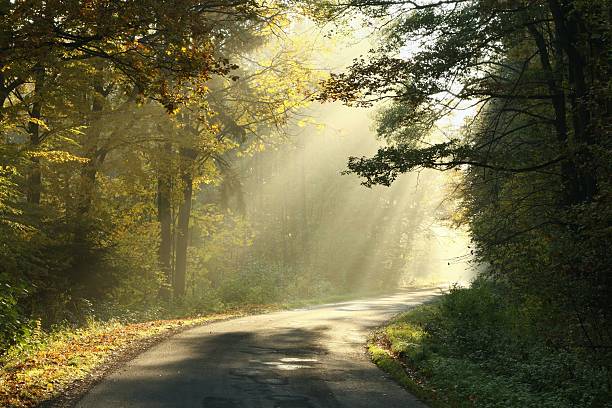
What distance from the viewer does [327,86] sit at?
15.2 meters

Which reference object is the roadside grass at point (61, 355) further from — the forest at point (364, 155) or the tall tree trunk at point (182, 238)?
the tall tree trunk at point (182, 238)

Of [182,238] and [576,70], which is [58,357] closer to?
[576,70]

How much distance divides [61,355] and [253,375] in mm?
4161

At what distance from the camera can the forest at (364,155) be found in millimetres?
10781

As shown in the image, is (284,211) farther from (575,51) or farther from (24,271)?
(575,51)

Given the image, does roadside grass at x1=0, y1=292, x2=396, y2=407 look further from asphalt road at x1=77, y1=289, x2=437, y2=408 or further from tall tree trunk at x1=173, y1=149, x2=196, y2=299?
tall tree trunk at x1=173, y1=149, x2=196, y2=299

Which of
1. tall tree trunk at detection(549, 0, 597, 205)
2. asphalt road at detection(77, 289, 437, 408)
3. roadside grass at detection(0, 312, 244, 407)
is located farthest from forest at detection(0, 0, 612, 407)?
asphalt road at detection(77, 289, 437, 408)

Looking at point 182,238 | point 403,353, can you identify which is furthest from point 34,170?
point 403,353

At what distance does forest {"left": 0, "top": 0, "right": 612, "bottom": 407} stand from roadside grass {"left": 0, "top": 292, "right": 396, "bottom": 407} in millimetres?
608

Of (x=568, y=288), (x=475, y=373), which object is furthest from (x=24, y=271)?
(x=568, y=288)

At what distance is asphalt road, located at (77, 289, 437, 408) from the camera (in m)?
9.79

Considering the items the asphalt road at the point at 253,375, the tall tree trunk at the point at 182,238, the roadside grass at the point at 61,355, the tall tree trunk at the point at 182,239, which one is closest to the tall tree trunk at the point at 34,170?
the roadside grass at the point at 61,355

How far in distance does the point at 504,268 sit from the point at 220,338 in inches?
304

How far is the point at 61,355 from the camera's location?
12.9m
